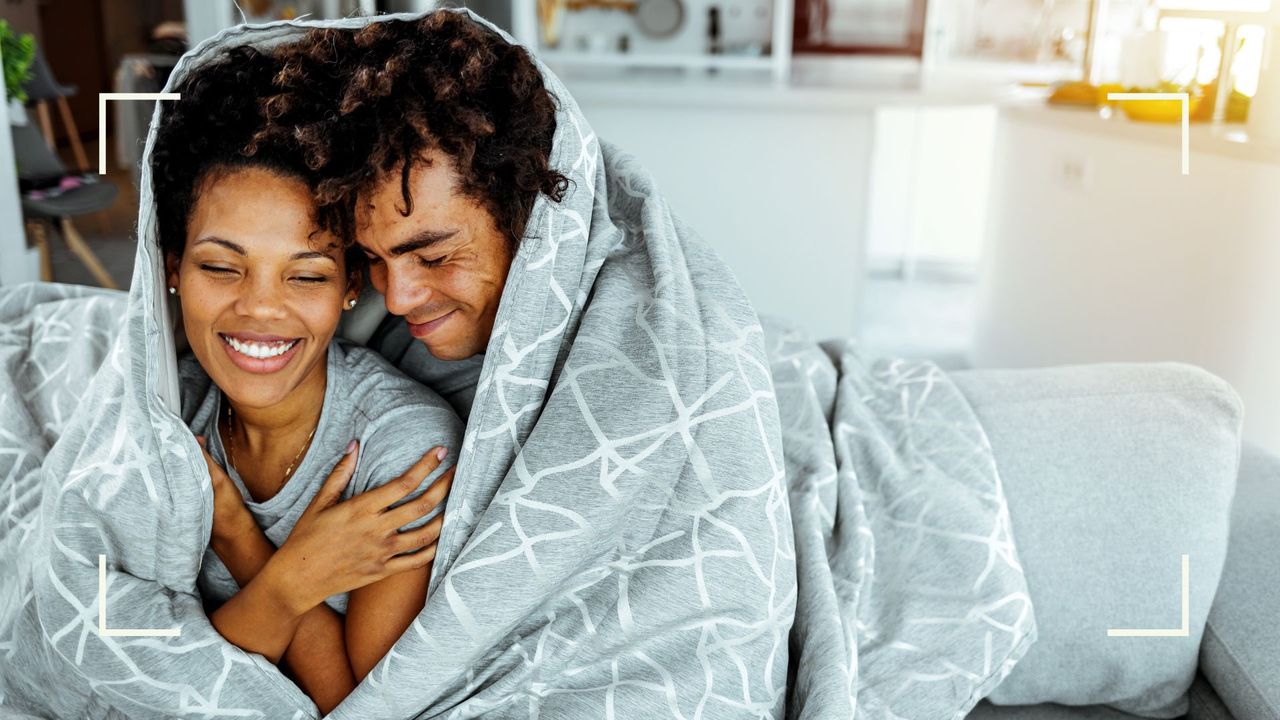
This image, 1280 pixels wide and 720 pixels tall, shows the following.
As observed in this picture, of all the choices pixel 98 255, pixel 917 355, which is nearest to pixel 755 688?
pixel 98 255

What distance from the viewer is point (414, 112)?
1078 millimetres

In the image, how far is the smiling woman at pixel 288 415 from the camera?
1.09 metres

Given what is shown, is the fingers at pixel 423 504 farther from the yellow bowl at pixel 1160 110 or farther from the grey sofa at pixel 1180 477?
the yellow bowl at pixel 1160 110

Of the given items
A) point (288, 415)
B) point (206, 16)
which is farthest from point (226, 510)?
point (206, 16)

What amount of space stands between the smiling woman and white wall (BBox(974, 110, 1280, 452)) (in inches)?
70.8

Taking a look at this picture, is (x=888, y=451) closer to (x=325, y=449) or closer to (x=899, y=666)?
(x=899, y=666)

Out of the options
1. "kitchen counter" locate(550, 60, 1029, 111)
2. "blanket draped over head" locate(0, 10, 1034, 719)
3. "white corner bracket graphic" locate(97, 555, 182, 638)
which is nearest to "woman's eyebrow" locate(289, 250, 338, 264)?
"blanket draped over head" locate(0, 10, 1034, 719)

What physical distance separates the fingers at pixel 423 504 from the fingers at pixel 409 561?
3 centimetres

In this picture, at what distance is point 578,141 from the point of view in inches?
45.7

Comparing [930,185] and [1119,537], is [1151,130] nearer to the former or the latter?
[1119,537]

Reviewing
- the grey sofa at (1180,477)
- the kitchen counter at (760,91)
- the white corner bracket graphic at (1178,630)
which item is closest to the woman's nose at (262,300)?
the grey sofa at (1180,477)

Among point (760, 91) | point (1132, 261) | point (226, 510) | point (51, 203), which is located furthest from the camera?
point (760, 91)

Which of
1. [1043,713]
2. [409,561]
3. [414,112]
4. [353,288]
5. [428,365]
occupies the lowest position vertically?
[1043,713]

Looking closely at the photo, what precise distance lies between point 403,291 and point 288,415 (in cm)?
23
